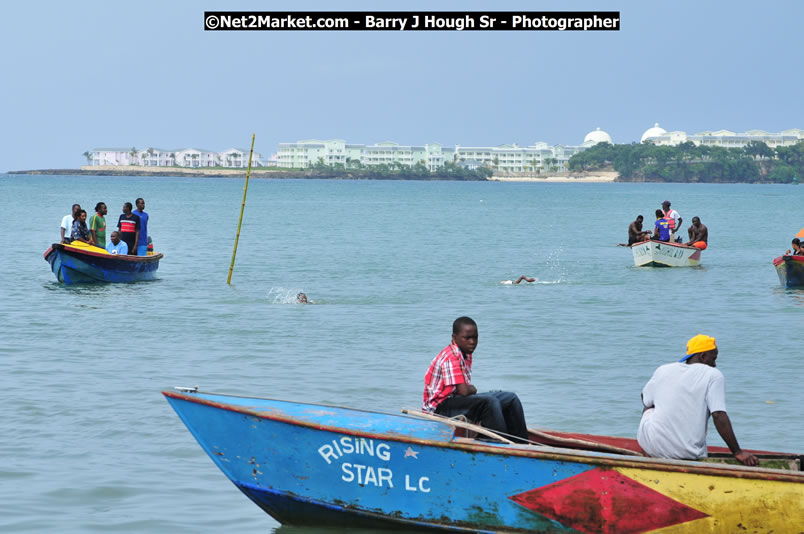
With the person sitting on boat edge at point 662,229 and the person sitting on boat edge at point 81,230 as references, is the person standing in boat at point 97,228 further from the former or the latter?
the person sitting on boat edge at point 662,229

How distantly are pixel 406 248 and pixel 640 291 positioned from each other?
17933 millimetres

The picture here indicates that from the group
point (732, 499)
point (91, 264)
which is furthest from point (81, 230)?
point (732, 499)

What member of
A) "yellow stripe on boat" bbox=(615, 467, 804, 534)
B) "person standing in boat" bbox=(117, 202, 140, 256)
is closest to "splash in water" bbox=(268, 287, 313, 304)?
"person standing in boat" bbox=(117, 202, 140, 256)

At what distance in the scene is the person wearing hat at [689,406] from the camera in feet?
24.4

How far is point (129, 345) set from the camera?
16.4 meters

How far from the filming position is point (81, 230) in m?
22.1

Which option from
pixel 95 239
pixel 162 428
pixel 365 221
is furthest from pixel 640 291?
pixel 365 221

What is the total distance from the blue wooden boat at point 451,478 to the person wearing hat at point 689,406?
295 mm

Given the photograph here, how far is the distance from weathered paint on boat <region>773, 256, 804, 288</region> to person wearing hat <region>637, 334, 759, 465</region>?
1594 cm

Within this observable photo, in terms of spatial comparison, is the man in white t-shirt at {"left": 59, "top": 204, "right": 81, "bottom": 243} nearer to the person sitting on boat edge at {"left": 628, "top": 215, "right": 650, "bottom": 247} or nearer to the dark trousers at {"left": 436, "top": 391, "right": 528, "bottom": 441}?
the person sitting on boat edge at {"left": 628, "top": 215, "right": 650, "bottom": 247}

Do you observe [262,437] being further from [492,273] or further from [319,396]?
[492,273]

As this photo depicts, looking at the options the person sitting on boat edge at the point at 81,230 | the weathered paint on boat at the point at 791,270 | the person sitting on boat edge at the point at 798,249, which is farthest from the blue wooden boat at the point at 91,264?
the person sitting on boat edge at the point at 798,249

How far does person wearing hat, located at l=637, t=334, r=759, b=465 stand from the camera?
293 inches

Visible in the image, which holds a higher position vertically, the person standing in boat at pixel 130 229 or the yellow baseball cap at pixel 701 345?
the person standing in boat at pixel 130 229
